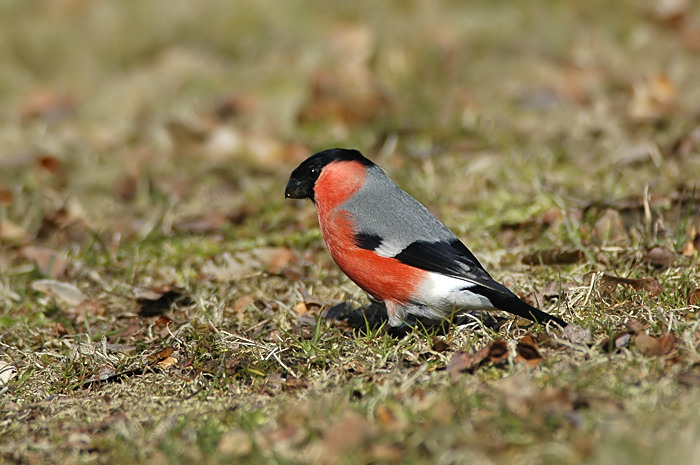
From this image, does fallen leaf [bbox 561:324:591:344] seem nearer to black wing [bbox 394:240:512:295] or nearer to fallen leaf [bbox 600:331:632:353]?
fallen leaf [bbox 600:331:632:353]

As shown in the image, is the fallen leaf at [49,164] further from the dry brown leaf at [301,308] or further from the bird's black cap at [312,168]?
the dry brown leaf at [301,308]

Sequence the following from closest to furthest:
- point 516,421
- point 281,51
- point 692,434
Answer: point 692,434, point 516,421, point 281,51

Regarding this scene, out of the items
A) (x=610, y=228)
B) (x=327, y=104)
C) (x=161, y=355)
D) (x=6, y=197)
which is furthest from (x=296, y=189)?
(x=6, y=197)

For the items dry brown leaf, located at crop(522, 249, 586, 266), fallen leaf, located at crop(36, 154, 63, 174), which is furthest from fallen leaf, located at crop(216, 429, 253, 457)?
fallen leaf, located at crop(36, 154, 63, 174)

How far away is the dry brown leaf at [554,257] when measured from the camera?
4284 mm

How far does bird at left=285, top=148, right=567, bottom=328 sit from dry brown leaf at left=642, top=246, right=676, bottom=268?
0.93 meters

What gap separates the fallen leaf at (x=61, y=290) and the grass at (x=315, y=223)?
0.17 ft

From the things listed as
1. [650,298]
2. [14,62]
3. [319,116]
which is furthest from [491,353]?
[14,62]

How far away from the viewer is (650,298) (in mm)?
3631

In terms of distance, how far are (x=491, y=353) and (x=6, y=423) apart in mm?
1888

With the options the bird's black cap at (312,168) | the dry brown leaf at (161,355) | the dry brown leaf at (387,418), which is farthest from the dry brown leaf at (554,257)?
the dry brown leaf at (161,355)

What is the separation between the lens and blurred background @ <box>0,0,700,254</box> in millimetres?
5559

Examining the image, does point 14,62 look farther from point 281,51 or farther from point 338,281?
point 338,281

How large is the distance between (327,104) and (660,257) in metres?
3.36
